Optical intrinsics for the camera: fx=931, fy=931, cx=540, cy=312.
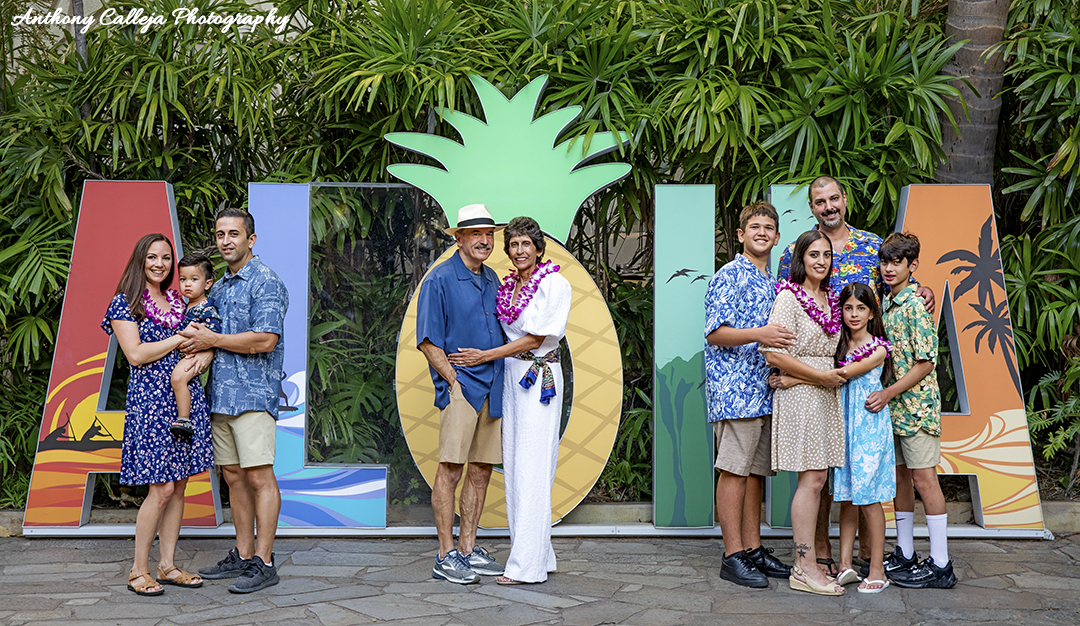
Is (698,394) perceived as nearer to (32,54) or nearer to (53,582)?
(53,582)

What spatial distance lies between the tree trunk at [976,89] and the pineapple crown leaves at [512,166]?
1972 millimetres

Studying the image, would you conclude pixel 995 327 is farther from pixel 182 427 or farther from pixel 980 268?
pixel 182 427

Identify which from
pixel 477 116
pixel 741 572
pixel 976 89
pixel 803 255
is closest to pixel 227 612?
pixel 741 572

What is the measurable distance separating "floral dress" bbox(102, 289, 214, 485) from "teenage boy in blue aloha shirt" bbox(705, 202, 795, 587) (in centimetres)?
229

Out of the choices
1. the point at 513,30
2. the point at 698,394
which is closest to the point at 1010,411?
the point at 698,394

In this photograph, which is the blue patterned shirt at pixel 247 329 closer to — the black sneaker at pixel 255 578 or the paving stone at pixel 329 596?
the black sneaker at pixel 255 578

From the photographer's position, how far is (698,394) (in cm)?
498

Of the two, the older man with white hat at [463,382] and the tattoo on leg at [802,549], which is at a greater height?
the older man with white hat at [463,382]

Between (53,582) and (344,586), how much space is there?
131 cm

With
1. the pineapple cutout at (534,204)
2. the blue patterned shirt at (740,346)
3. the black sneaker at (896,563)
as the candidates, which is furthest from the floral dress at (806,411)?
the pineapple cutout at (534,204)

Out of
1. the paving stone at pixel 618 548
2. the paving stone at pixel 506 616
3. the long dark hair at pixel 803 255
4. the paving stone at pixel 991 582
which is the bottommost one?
the paving stone at pixel 506 616

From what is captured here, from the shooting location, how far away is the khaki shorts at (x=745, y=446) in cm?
415

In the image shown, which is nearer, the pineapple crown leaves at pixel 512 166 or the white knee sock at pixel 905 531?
the white knee sock at pixel 905 531

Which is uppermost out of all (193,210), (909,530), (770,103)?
(770,103)
